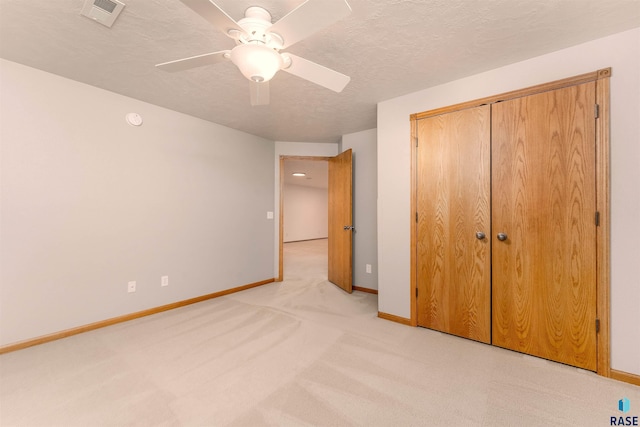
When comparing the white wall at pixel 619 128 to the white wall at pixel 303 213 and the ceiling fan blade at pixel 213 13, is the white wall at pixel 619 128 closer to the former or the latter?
the ceiling fan blade at pixel 213 13

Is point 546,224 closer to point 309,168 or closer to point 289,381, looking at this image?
point 289,381

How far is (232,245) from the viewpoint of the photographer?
143 inches

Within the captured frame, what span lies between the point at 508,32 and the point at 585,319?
2.03m

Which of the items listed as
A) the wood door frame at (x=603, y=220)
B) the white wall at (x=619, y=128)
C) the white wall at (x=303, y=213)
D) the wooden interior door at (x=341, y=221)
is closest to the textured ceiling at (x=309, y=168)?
the white wall at (x=303, y=213)

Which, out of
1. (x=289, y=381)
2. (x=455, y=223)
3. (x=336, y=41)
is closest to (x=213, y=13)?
(x=336, y=41)

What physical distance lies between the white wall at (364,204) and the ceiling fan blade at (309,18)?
260 cm

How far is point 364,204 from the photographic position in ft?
12.7

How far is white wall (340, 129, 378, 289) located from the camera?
3.76 m

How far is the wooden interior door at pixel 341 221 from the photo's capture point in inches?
145

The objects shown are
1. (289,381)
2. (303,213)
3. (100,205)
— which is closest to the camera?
(289,381)

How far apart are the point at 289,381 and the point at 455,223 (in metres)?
Result: 1.87

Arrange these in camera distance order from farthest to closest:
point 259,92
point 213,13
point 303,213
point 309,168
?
1. point 303,213
2. point 309,168
3. point 259,92
4. point 213,13

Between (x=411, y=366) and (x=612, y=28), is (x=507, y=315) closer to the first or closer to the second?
(x=411, y=366)

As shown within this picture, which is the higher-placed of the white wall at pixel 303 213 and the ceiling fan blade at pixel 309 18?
the ceiling fan blade at pixel 309 18
